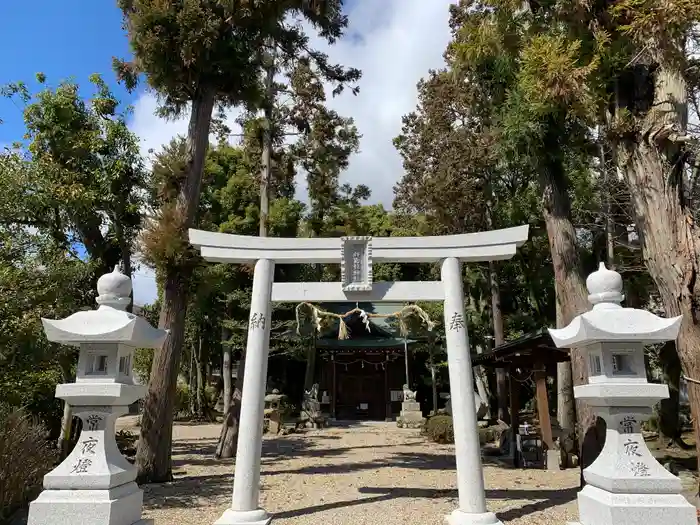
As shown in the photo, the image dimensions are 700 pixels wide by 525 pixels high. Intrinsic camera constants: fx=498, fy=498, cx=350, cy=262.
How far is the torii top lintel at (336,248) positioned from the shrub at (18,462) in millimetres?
2935

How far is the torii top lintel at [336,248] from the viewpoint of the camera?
6453mm

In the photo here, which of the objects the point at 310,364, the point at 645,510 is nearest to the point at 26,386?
the point at 645,510

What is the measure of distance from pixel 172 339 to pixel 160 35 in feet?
17.4

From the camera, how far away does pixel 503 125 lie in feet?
29.8

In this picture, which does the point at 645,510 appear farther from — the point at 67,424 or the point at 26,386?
the point at 67,424

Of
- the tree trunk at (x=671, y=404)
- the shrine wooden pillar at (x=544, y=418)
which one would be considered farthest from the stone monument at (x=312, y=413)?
the tree trunk at (x=671, y=404)

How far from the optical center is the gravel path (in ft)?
20.8

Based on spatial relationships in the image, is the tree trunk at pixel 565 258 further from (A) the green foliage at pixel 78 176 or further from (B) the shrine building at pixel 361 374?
(B) the shrine building at pixel 361 374

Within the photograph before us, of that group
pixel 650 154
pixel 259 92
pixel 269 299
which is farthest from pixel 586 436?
pixel 259 92

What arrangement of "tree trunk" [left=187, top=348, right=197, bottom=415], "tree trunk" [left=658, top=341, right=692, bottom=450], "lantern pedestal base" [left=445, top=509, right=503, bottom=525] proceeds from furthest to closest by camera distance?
"tree trunk" [left=187, top=348, right=197, bottom=415] → "tree trunk" [left=658, top=341, right=692, bottom=450] → "lantern pedestal base" [left=445, top=509, right=503, bottom=525]

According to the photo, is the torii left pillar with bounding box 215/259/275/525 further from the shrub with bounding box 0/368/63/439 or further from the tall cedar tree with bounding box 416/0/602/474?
the tall cedar tree with bounding box 416/0/602/474

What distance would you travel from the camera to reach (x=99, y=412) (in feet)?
14.4

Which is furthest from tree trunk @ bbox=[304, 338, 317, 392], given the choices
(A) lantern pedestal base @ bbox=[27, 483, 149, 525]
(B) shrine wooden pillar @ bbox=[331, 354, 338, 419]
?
(A) lantern pedestal base @ bbox=[27, 483, 149, 525]

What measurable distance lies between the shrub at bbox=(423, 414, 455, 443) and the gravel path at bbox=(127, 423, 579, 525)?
0.99 meters
